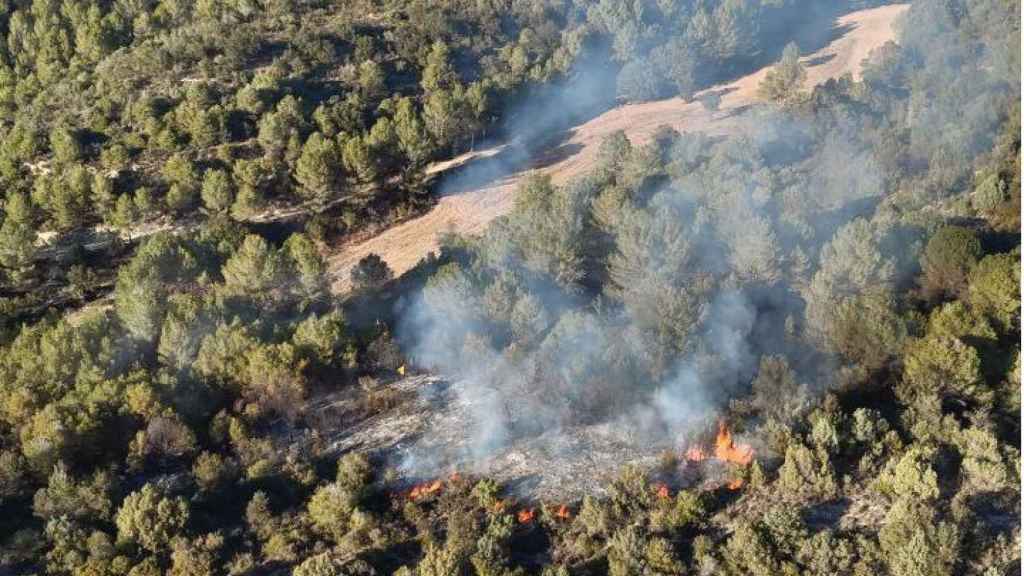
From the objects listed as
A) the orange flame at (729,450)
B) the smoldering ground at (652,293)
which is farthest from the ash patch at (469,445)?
the orange flame at (729,450)

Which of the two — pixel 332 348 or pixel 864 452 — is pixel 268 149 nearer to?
pixel 332 348

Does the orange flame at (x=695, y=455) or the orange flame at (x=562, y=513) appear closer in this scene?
the orange flame at (x=562, y=513)

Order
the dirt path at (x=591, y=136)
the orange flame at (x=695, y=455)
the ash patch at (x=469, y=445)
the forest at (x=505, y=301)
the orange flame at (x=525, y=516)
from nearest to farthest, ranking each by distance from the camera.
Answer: the forest at (x=505, y=301), the orange flame at (x=525, y=516), the orange flame at (x=695, y=455), the ash patch at (x=469, y=445), the dirt path at (x=591, y=136)

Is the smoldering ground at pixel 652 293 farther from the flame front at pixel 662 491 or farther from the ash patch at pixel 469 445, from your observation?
the flame front at pixel 662 491

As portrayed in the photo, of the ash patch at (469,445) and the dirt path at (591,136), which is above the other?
the dirt path at (591,136)

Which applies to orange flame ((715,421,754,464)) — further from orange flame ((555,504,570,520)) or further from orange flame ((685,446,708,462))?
orange flame ((555,504,570,520))
